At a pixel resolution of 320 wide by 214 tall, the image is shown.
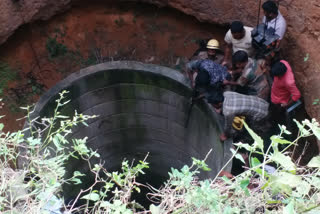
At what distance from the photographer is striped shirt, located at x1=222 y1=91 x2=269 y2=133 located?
12.8 feet

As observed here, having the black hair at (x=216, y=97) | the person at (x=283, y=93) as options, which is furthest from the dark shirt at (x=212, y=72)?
the person at (x=283, y=93)

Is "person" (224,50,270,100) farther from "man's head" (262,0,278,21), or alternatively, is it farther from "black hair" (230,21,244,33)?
"man's head" (262,0,278,21)

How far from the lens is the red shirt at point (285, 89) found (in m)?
3.94

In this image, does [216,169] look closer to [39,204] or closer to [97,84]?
[97,84]

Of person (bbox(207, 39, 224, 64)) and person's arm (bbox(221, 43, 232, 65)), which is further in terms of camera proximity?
person's arm (bbox(221, 43, 232, 65))

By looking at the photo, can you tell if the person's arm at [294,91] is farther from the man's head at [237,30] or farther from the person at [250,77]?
the man's head at [237,30]

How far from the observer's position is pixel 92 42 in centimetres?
618

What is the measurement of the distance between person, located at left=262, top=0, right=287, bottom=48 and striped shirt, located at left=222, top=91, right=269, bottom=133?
0.85 meters

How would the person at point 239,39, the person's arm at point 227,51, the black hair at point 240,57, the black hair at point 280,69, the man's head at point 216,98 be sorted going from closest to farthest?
the black hair at point 280,69 < the black hair at point 240,57 < the man's head at point 216,98 < the person at point 239,39 < the person's arm at point 227,51

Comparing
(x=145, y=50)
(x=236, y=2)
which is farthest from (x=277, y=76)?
(x=145, y=50)

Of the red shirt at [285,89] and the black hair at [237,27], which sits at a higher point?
the black hair at [237,27]

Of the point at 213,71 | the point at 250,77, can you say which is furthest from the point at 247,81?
the point at 213,71

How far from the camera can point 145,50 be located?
6074 millimetres

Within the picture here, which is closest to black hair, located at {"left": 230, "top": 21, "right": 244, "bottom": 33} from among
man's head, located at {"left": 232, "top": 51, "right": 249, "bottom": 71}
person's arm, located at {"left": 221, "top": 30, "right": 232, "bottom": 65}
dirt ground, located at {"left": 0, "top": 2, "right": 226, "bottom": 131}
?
person's arm, located at {"left": 221, "top": 30, "right": 232, "bottom": 65}
